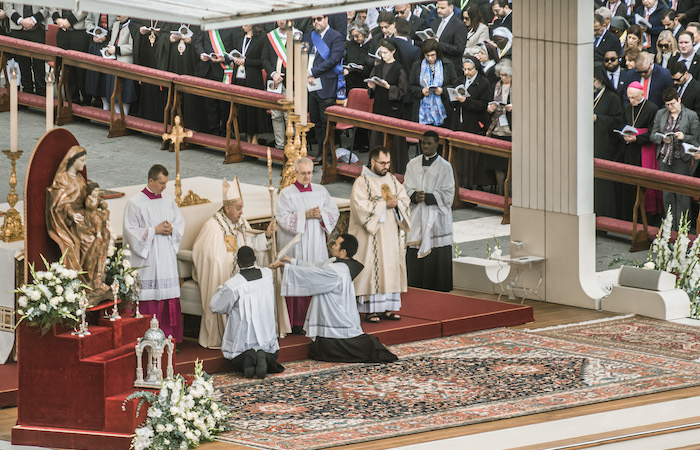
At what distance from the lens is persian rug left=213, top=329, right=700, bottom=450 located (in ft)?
35.4

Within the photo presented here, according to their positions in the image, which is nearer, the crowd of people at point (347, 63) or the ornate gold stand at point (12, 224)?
the ornate gold stand at point (12, 224)

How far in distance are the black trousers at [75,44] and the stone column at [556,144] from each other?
8558 mm

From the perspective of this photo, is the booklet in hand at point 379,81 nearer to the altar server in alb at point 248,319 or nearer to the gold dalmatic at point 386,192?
the gold dalmatic at point 386,192

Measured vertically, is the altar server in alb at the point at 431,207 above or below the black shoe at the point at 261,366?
above

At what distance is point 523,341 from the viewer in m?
13.2

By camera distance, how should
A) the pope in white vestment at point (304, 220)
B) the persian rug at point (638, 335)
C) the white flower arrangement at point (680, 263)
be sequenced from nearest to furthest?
the persian rug at point (638, 335) < the pope in white vestment at point (304, 220) < the white flower arrangement at point (680, 263)

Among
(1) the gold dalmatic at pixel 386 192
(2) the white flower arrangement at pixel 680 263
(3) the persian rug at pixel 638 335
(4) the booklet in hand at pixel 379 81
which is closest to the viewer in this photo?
(3) the persian rug at pixel 638 335

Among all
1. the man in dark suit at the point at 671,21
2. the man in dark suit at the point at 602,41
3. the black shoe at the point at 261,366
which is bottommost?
the black shoe at the point at 261,366

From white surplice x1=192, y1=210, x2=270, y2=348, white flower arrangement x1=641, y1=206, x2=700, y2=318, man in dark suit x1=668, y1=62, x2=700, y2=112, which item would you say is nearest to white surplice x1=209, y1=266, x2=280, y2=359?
white surplice x1=192, y1=210, x2=270, y2=348

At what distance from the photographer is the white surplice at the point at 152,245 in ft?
40.6

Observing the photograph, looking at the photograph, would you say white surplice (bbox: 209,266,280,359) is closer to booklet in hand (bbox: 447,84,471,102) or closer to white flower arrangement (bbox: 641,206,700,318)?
white flower arrangement (bbox: 641,206,700,318)

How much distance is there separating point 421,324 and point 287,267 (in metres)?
1.34

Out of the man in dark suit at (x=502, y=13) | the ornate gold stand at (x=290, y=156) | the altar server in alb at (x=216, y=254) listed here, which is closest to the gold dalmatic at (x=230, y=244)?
the altar server in alb at (x=216, y=254)

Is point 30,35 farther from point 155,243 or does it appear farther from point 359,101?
point 155,243
